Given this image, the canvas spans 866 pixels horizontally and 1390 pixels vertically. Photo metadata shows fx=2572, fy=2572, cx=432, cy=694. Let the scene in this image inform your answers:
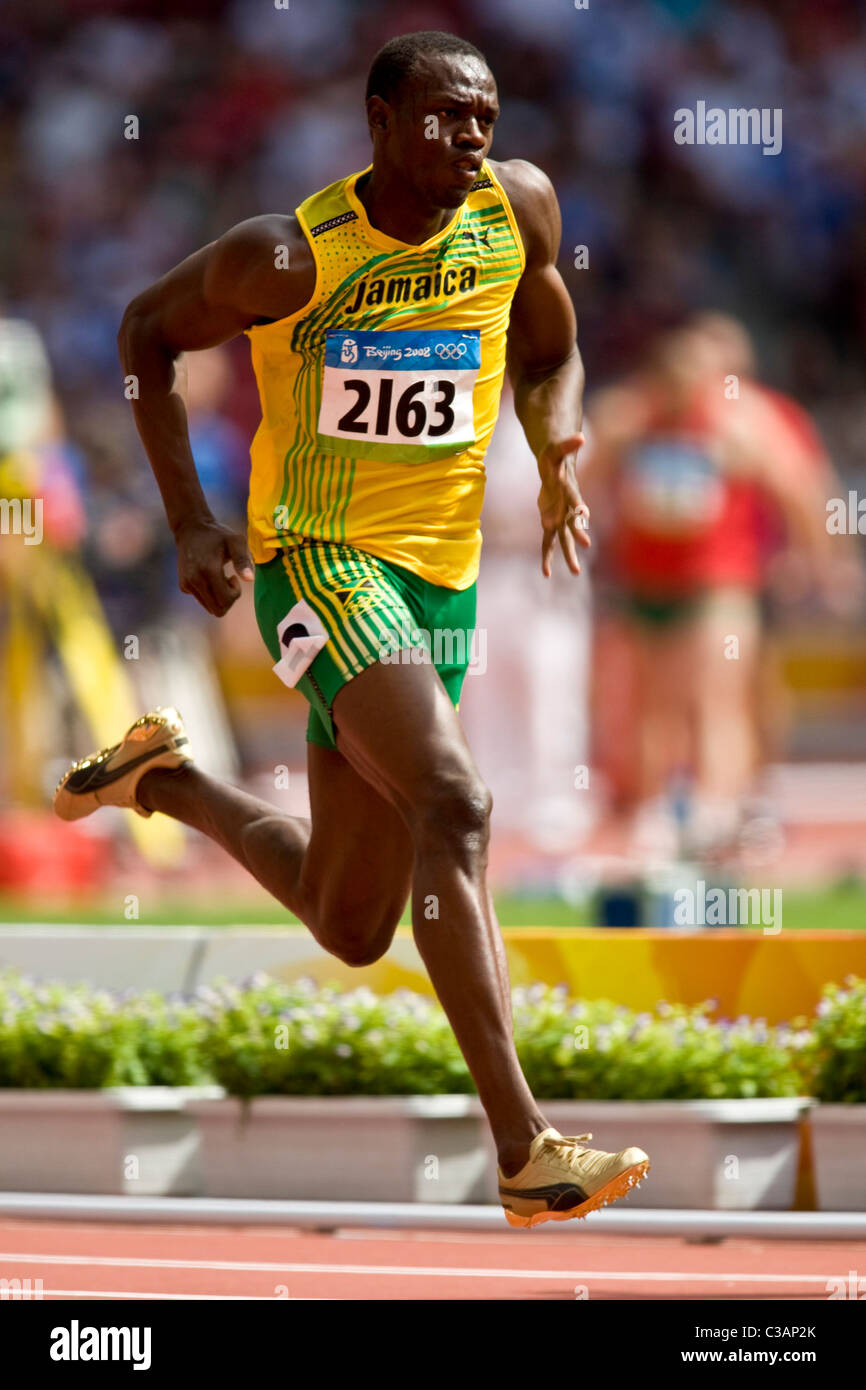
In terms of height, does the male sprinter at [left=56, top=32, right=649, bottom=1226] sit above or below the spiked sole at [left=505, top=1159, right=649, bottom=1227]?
above

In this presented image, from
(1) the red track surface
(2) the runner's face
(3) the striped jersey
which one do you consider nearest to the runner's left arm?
(3) the striped jersey

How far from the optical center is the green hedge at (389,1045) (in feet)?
22.8

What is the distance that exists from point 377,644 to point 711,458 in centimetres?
760

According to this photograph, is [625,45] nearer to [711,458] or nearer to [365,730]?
[711,458]

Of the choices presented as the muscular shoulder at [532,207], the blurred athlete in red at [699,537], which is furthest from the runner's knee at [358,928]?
the blurred athlete in red at [699,537]

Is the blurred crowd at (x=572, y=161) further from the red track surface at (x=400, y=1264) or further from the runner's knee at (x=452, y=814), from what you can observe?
the runner's knee at (x=452, y=814)

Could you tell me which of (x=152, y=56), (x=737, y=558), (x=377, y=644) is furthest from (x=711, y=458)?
(x=152, y=56)

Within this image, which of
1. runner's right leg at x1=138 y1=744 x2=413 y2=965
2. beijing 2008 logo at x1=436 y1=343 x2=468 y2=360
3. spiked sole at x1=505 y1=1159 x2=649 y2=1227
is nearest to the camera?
spiked sole at x1=505 y1=1159 x2=649 y2=1227

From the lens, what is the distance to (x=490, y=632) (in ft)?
45.1

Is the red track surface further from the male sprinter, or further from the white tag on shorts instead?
the white tag on shorts

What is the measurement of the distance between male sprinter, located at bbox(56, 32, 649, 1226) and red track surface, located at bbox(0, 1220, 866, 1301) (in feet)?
2.51

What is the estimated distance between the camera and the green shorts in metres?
5.37

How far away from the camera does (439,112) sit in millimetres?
5363

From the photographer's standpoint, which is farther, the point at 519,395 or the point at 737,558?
the point at 737,558
